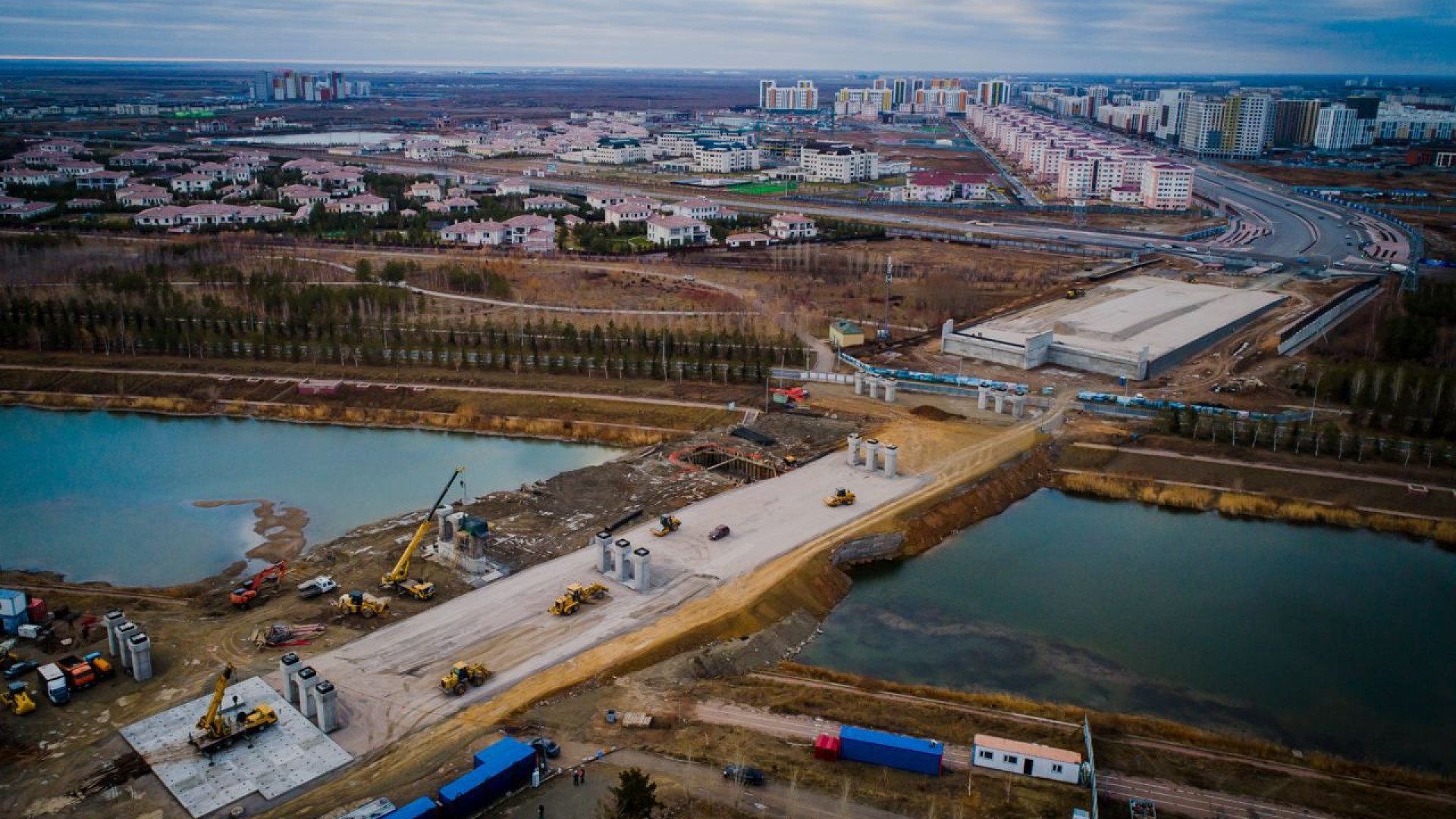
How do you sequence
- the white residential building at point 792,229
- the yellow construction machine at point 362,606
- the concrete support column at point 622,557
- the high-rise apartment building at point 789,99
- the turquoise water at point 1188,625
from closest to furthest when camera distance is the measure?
the turquoise water at point 1188,625 → the yellow construction machine at point 362,606 → the concrete support column at point 622,557 → the white residential building at point 792,229 → the high-rise apartment building at point 789,99

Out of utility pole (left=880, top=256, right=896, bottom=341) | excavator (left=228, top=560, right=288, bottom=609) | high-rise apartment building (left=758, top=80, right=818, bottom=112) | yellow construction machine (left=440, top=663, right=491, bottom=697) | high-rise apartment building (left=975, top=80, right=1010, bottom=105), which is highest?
high-rise apartment building (left=975, top=80, right=1010, bottom=105)

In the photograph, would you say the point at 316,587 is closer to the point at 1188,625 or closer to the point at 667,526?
the point at 667,526

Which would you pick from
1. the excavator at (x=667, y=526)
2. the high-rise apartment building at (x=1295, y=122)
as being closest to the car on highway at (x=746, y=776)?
the excavator at (x=667, y=526)

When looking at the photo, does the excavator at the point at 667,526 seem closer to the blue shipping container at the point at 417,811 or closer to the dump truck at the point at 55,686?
the blue shipping container at the point at 417,811

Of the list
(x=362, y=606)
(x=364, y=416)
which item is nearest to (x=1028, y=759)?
(x=362, y=606)

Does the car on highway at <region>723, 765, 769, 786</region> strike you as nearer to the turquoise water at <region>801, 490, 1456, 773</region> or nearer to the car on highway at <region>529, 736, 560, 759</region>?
the car on highway at <region>529, 736, 560, 759</region>

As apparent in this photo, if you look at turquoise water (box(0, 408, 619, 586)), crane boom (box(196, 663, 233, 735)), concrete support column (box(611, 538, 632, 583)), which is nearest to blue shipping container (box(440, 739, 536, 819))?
crane boom (box(196, 663, 233, 735))

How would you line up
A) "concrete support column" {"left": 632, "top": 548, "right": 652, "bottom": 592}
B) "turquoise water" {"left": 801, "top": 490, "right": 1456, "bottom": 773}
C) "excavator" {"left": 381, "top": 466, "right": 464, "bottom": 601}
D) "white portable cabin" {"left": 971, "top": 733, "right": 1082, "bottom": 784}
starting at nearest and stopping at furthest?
"white portable cabin" {"left": 971, "top": 733, "right": 1082, "bottom": 784} → "turquoise water" {"left": 801, "top": 490, "right": 1456, "bottom": 773} → "excavator" {"left": 381, "top": 466, "right": 464, "bottom": 601} → "concrete support column" {"left": 632, "top": 548, "right": 652, "bottom": 592}
